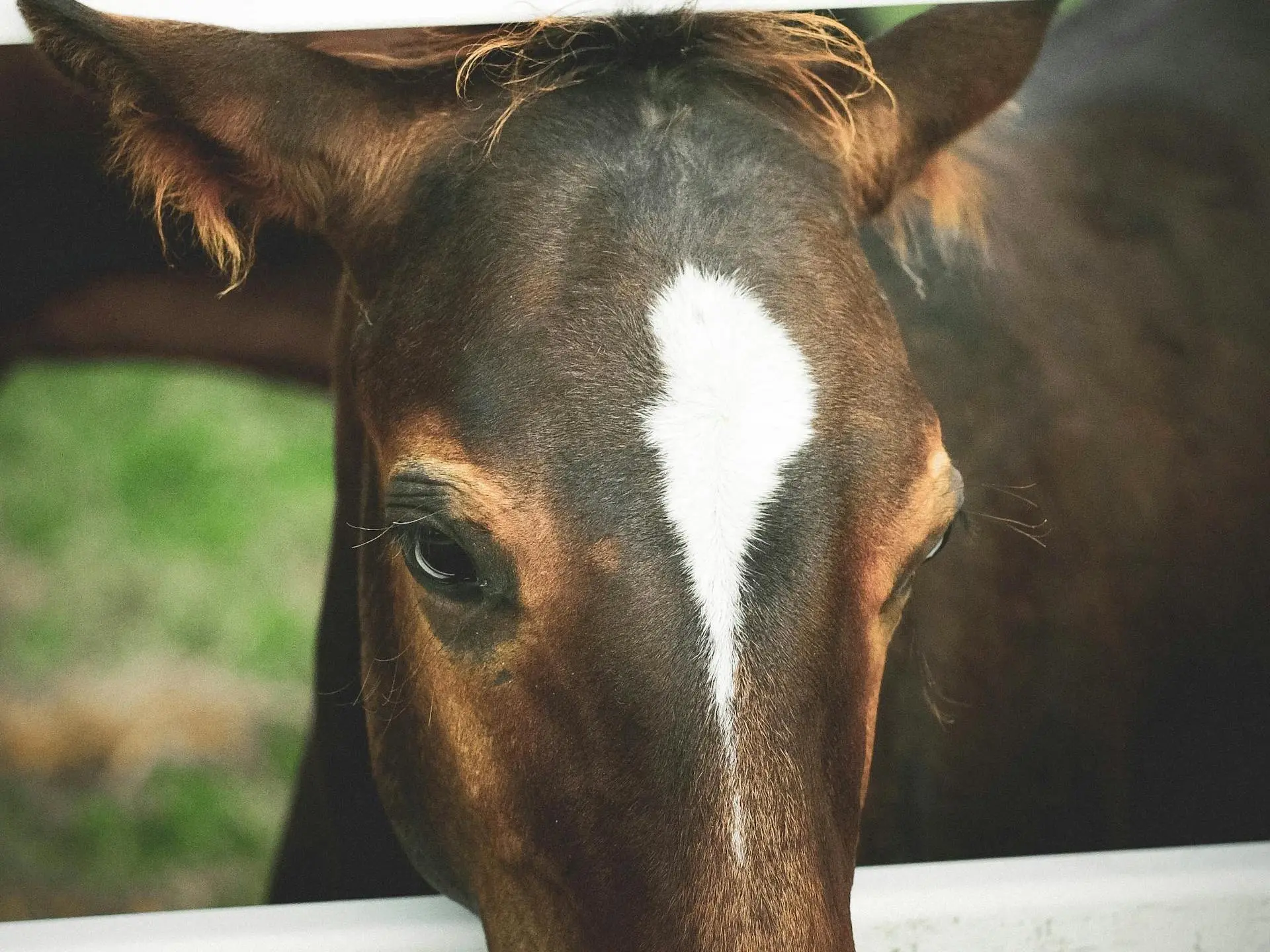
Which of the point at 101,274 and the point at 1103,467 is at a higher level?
the point at 101,274

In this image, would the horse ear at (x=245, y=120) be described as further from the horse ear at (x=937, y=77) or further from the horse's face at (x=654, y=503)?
the horse ear at (x=937, y=77)

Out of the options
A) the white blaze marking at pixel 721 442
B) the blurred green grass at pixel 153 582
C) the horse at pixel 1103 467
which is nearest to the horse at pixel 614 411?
the white blaze marking at pixel 721 442

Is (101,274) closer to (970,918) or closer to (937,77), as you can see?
(937,77)

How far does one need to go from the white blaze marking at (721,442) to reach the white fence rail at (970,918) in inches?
27.6

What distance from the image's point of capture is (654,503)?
845 millimetres

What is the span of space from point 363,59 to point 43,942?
118 cm

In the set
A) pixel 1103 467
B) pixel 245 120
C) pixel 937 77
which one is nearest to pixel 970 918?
pixel 1103 467

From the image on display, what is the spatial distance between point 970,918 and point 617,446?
0.97 metres

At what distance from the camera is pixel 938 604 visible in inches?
58.1

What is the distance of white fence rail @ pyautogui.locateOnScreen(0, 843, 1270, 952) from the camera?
135cm

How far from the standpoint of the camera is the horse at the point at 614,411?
2.77ft

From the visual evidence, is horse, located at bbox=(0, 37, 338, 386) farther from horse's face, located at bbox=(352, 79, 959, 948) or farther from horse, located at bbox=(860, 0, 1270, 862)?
horse, located at bbox=(860, 0, 1270, 862)

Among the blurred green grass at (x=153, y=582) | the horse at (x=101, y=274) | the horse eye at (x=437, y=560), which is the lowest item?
the blurred green grass at (x=153, y=582)

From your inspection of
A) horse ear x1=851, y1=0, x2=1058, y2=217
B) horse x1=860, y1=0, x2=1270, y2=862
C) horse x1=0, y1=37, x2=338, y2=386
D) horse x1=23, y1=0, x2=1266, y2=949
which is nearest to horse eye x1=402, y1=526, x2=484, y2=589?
horse x1=23, y1=0, x2=1266, y2=949
